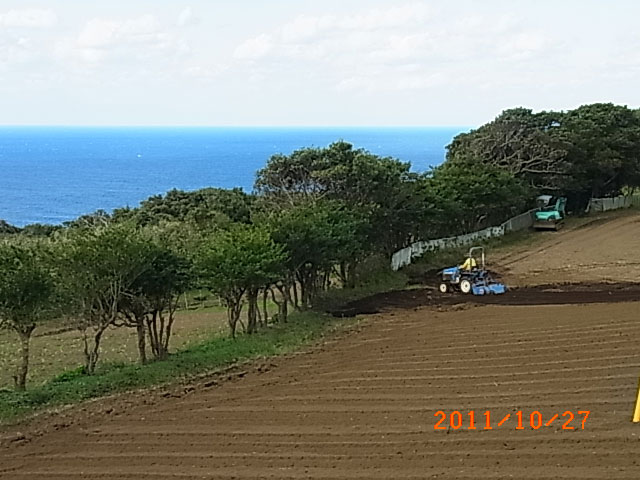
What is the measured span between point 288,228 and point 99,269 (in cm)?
628

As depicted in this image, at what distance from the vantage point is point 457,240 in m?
33.3

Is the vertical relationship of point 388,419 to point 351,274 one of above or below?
above

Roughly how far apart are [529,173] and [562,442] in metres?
33.1

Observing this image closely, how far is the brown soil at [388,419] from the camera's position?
9.39 metres

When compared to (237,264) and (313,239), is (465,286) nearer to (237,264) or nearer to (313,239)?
(313,239)

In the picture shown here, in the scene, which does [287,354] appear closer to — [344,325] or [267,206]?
[344,325]

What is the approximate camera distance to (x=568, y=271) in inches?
1094

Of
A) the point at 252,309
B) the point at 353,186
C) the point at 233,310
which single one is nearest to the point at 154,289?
the point at 233,310

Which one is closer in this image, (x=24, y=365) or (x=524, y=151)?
(x=24, y=365)

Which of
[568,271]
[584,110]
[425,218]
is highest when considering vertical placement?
[584,110]

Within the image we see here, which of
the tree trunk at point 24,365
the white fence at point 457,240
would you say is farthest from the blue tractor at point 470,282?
the tree trunk at point 24,365

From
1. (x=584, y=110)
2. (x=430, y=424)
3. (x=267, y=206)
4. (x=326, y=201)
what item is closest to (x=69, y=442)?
(x=430, y=424)

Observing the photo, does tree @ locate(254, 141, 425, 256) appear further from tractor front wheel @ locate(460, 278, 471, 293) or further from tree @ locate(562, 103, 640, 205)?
tree @ locate(562, 103, 640, 205)

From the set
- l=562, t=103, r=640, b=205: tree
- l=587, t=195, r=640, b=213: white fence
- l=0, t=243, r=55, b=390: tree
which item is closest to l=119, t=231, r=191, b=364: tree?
l=0, t=243, r=55, b=390: tree
